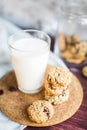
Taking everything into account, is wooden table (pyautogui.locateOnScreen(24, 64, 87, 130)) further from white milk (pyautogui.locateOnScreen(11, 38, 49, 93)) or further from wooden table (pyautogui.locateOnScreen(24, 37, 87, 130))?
white milk (pyautogui.locateOnScreen(11, 38, 49, 93))

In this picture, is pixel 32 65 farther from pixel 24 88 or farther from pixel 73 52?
pixel 73 52

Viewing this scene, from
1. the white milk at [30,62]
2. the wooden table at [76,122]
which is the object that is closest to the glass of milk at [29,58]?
the white milk at [30,62]

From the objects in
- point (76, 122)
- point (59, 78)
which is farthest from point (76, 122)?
point (59, 78)

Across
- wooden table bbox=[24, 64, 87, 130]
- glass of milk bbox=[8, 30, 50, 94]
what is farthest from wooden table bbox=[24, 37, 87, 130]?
glass of milk bbox=[8, 30, 50, 94]

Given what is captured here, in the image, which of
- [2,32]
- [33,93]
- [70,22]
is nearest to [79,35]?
[70,22]

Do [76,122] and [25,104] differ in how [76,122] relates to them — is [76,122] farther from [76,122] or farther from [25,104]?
[25,104]

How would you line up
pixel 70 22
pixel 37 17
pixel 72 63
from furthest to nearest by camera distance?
pixel 37 17, pixel 70 22, pixel 72 63
